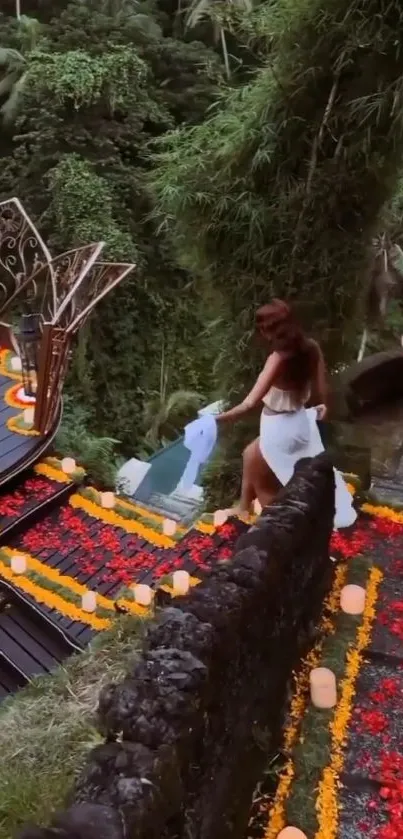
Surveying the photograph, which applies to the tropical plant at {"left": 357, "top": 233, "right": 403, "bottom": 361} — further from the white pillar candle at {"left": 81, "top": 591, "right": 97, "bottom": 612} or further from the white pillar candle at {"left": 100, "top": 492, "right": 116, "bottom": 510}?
the white pillar candle at {"left": 81, "top": 591, "right": 97, "bottom": 612}

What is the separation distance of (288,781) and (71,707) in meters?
1.09

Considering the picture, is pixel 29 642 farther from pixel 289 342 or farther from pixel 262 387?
pixel 289 342

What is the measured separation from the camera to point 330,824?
2.13 metres

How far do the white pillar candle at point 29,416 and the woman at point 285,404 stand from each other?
2.45m

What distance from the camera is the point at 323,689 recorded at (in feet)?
8.26

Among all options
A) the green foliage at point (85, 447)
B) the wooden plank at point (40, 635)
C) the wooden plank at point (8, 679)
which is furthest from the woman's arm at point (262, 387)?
the green foliage at point (85, 447)

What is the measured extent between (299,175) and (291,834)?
2987 millimetres

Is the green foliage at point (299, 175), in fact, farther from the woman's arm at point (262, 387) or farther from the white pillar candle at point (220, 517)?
the woman's arm at point (262, 387)

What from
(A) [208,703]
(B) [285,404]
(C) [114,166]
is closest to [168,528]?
(B) [285,404]

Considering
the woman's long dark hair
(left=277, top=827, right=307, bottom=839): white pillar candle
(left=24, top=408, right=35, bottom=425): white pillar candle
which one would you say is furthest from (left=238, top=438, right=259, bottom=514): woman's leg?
(left=24, top=408, right=35, bottom=425): white pillar candle

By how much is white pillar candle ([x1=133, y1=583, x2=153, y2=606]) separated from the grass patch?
327 millimetres

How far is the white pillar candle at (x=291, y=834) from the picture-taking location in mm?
2037

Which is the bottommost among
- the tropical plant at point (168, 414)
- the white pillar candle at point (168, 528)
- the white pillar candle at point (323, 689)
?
the tropical plant at point (168, 414)

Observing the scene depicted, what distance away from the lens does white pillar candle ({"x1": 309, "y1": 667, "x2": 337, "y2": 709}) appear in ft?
8.23
